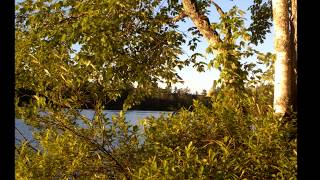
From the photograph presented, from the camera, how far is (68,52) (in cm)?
864

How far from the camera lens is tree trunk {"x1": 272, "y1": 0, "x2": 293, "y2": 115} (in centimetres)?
663

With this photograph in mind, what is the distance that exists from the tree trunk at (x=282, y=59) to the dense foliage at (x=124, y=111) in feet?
1.06

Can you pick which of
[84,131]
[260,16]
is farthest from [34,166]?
[260,16]

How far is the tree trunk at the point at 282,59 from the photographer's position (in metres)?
6.63

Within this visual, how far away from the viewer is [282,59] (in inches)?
263

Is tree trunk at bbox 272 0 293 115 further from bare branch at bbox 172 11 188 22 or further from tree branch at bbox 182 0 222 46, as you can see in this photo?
bare branch at bbox 172 11 188 22

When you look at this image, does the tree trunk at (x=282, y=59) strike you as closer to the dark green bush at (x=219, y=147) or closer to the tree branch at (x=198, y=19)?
the dark green bush at (x=219, y=147)

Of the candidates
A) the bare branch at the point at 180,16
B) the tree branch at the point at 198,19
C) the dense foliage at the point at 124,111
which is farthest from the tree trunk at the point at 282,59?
the bare branch at the point at 180,16

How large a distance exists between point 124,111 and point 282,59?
2.65 meters

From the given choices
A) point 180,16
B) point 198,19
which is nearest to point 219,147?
point 198,19

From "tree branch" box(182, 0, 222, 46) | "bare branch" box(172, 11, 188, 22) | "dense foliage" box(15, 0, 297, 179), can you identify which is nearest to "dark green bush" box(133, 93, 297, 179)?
"dense foliage" box(15, 0, 297, 179)

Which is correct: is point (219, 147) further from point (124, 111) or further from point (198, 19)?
point (198, 19)

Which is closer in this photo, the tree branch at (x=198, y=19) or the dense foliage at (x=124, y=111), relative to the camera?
the dense foliage at (x=124, y=111)
